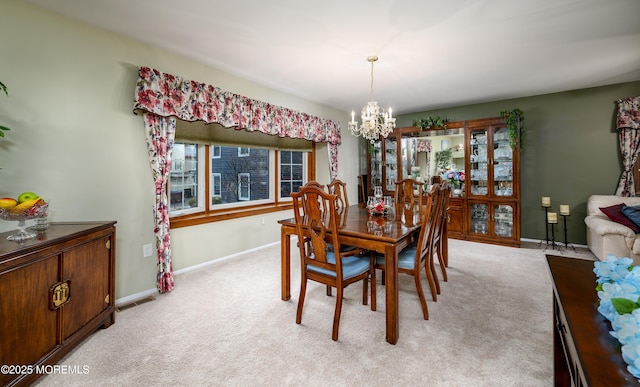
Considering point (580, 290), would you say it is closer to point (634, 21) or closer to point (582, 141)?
point (634, 21)

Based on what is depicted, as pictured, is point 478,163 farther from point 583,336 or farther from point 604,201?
point 583,336

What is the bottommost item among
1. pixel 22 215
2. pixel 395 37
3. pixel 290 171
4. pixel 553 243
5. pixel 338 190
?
pixel 553 243

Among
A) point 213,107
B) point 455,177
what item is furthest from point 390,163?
point 213,107

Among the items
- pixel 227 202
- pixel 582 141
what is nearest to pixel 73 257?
pixel 227 202

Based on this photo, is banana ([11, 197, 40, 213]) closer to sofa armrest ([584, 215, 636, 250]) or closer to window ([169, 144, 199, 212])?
window ([169, 144, 199, 212])

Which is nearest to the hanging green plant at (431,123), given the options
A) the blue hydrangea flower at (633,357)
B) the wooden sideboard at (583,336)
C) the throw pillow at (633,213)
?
the throw pillow at (633,213)

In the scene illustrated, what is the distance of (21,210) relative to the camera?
1652mm

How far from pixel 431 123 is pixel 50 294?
528 centimetres

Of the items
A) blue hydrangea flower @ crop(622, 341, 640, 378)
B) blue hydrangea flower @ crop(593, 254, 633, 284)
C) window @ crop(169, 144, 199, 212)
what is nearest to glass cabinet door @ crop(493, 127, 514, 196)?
blue hydrangea flower @ crop(593, 254, 633, 284)

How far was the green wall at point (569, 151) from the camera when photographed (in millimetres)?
4004

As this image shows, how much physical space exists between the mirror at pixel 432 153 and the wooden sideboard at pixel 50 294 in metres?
4.76

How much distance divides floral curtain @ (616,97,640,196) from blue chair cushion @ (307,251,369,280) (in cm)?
429

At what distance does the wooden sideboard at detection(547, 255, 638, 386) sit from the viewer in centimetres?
64

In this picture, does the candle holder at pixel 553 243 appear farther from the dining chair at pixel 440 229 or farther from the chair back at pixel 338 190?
the chair back at pixel 338 190
